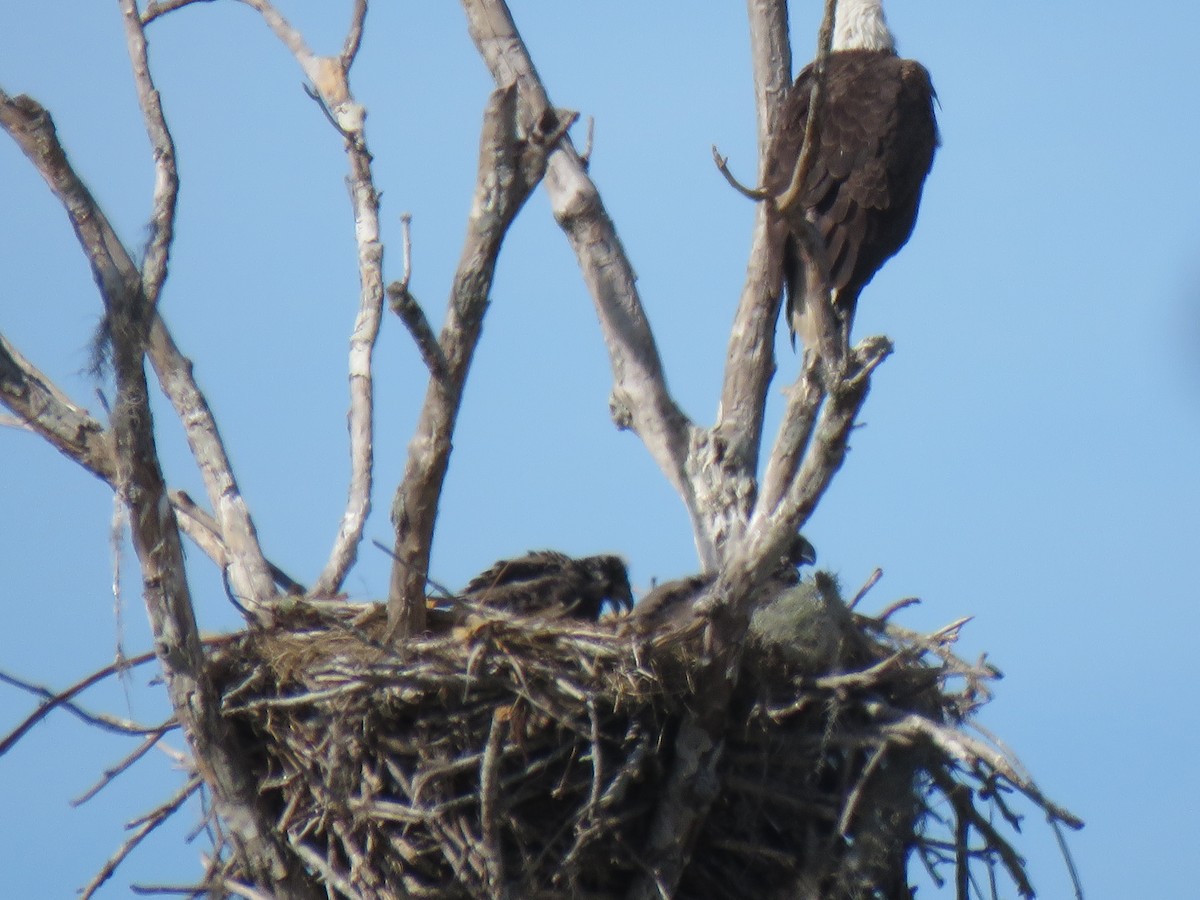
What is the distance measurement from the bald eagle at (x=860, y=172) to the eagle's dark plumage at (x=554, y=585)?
1.62m

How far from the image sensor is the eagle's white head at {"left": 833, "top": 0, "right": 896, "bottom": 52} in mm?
8758

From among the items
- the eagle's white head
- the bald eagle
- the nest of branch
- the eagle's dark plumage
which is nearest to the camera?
the nest of branch

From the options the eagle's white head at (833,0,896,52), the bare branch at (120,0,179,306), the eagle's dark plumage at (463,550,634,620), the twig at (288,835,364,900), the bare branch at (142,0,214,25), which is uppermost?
the eagle's white head at (833,0,896,52)

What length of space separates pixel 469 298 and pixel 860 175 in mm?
3532

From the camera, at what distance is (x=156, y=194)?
593 cm

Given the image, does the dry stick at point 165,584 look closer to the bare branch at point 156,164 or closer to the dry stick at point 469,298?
the bare branch at point 156,164

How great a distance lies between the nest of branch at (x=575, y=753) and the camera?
4992 millimetres

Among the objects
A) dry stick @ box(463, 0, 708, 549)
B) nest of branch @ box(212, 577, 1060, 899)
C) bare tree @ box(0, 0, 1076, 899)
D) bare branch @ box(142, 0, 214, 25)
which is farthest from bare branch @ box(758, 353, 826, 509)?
bare branch @ box(142, 0, 214, 25)

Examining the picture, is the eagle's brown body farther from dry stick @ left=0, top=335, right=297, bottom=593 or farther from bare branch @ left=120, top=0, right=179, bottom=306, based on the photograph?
dry stick @ left=0, top=335, right=297, bottom=593

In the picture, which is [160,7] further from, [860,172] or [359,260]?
[860,172]

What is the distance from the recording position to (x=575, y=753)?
5.18 meters

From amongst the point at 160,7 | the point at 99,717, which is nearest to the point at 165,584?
the point at 99,717

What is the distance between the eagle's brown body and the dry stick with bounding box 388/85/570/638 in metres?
3.01

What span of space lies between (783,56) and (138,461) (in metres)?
3.79
